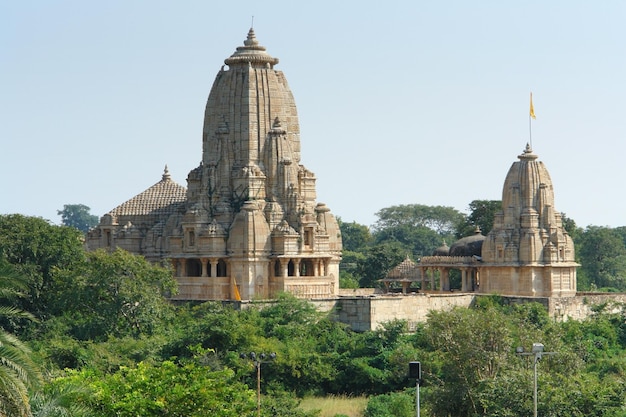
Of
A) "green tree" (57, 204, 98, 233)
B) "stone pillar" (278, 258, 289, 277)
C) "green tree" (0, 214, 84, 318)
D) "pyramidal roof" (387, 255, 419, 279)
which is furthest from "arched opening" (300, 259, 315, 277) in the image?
"green tree" (57, 204, 98, 233)

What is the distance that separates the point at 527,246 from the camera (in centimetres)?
6719

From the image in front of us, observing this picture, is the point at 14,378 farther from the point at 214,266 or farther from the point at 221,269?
the point at 221,269

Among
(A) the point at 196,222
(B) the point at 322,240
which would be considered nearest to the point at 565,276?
(B) the point at 322,240

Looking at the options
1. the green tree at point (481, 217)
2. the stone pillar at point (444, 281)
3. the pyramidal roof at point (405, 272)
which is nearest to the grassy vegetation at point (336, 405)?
the stone pillar at point (444, 281)

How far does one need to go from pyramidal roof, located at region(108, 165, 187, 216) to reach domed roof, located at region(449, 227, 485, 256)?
12.2 m

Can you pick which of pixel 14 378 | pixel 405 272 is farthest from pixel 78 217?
pixel 14 378

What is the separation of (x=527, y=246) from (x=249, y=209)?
12603 millimetres

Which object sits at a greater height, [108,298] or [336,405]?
[108,298]

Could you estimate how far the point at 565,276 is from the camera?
223 feet

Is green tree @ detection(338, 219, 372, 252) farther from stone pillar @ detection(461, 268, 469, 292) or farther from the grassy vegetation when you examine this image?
the grassy vegetation

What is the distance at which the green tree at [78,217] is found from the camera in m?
193

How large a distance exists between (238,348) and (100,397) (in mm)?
14681

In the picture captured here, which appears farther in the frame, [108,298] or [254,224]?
[254,224]

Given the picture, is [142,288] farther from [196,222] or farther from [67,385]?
[67,385]
